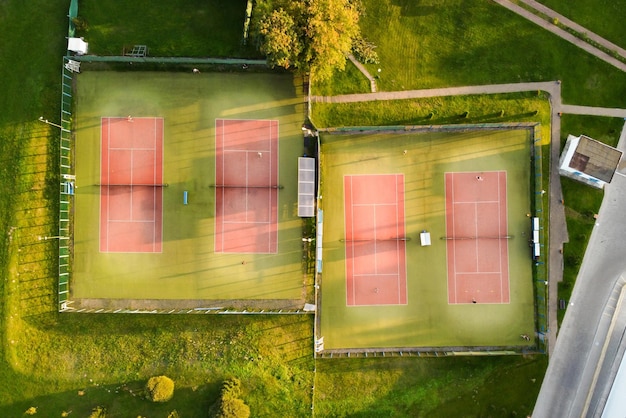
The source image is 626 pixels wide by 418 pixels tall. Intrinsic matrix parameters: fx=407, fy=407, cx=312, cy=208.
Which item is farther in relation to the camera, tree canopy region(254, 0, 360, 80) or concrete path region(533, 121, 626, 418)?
concrete path region(533, 121, 626, 418)

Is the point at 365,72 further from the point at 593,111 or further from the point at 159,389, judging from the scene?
the point at 159,389

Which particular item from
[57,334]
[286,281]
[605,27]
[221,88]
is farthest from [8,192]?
[605,27]

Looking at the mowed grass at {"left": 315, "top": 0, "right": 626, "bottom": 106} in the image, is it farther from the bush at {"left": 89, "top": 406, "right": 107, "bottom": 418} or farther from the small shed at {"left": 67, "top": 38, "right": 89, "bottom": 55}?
the bush at {"left": 89, "top": 406, "right": 107, "bottom": 418}

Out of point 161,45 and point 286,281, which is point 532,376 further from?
point 161,45

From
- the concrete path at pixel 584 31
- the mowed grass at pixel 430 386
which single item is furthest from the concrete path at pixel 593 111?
the mowed grass at pixel 430 386

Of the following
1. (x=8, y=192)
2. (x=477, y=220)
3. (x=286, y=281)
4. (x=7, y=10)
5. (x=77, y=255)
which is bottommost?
(x=286, y=281)

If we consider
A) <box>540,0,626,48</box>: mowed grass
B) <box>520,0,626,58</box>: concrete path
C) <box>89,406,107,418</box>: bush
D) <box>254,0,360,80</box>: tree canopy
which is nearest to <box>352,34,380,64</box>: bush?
<box>254,0,360,80</box>: tree canopy
